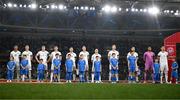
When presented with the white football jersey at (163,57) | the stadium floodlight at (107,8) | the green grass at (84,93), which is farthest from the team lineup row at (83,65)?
the stadium floodlight at (107,8)

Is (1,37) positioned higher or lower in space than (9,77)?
higher

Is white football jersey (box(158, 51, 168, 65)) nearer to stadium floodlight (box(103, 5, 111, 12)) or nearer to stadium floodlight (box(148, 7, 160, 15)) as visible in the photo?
stadium floodlight (box(148, 7, 160, 15))

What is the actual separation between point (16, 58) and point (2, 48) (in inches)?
660

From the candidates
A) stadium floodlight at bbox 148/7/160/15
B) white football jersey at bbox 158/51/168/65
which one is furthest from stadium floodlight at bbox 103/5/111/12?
white football jersey at bbox 158/51/168/65

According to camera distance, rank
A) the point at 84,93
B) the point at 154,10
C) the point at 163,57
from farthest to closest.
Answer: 1. the point at 154,10
2. the point at 163,57
3. the point at 84,93

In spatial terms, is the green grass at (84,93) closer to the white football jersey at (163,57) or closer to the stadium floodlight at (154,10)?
the white football jersey at (163,57)

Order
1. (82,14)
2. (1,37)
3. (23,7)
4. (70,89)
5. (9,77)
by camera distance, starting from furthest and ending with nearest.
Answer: (1,37) < (82,14) < (23,7) < (9,77) < (70,89)

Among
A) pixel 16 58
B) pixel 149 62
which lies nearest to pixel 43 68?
pixel 16 58

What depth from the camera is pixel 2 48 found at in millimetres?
33188

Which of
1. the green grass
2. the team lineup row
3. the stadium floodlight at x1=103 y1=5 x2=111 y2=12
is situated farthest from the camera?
the stadium floodlight at x1=103 y1=5 x2=111 y2=12

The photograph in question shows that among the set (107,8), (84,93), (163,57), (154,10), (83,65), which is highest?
(107,8)

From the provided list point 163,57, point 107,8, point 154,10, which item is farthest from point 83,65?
point 154,10

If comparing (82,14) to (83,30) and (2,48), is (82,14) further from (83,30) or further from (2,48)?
(2,48)

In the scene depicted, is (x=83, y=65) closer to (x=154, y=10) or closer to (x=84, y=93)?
(x=84, y=93)
